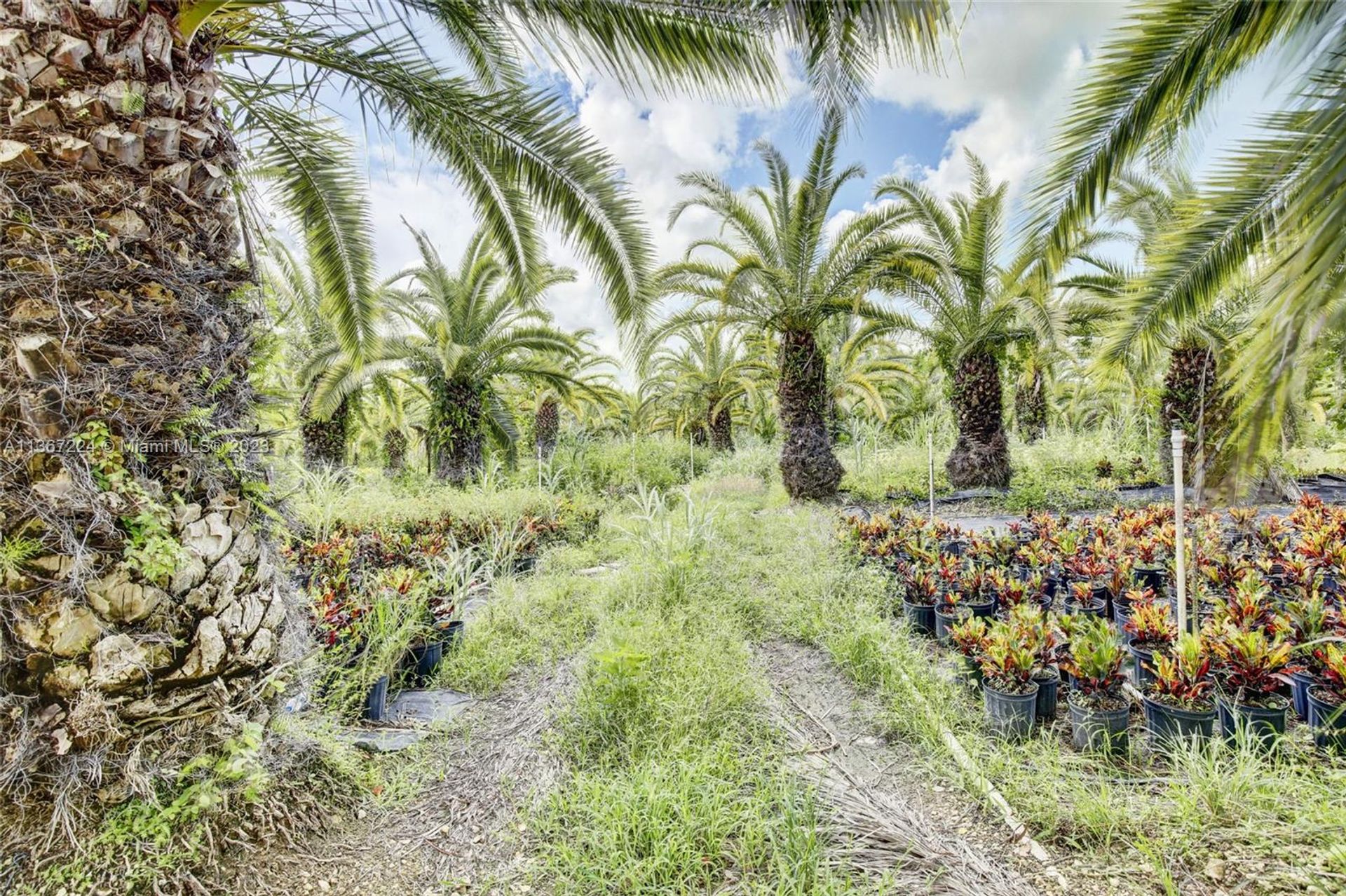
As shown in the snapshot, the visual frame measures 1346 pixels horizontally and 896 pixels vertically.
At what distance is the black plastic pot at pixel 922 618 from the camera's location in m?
4.39

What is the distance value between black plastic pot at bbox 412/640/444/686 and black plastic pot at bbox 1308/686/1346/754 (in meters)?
4.59

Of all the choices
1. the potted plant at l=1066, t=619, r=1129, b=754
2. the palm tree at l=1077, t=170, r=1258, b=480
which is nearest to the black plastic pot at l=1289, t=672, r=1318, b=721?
the potted plant at l=1066, t=619, r=1129, b=754

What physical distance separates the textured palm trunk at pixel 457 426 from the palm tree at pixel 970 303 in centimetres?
808

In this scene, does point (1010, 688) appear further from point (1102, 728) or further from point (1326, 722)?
point (1326, 722)

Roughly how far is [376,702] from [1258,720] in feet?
14.2

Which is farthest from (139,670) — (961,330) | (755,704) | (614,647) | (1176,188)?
(1176,188)

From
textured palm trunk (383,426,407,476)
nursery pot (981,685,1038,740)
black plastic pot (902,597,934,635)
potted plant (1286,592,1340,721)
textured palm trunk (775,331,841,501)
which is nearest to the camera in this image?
potted plant (1286,592,1340,721)

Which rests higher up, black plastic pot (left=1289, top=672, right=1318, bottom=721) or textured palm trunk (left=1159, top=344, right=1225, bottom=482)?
textured palm trunk (left=1159, top=344, right=1225, bottom=482)

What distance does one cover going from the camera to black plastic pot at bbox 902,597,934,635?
4.39m

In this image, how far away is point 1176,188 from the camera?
888cm

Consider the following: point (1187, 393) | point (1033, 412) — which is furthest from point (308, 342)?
point (1033, 412)

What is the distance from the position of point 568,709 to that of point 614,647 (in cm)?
53

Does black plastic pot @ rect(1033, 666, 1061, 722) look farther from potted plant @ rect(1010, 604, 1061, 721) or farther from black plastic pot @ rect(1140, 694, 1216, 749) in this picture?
black plastic pot @ rect(1140, 694, 1216, 749)

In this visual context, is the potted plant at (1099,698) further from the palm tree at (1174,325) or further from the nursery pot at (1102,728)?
the palm tree at (1174,325)
